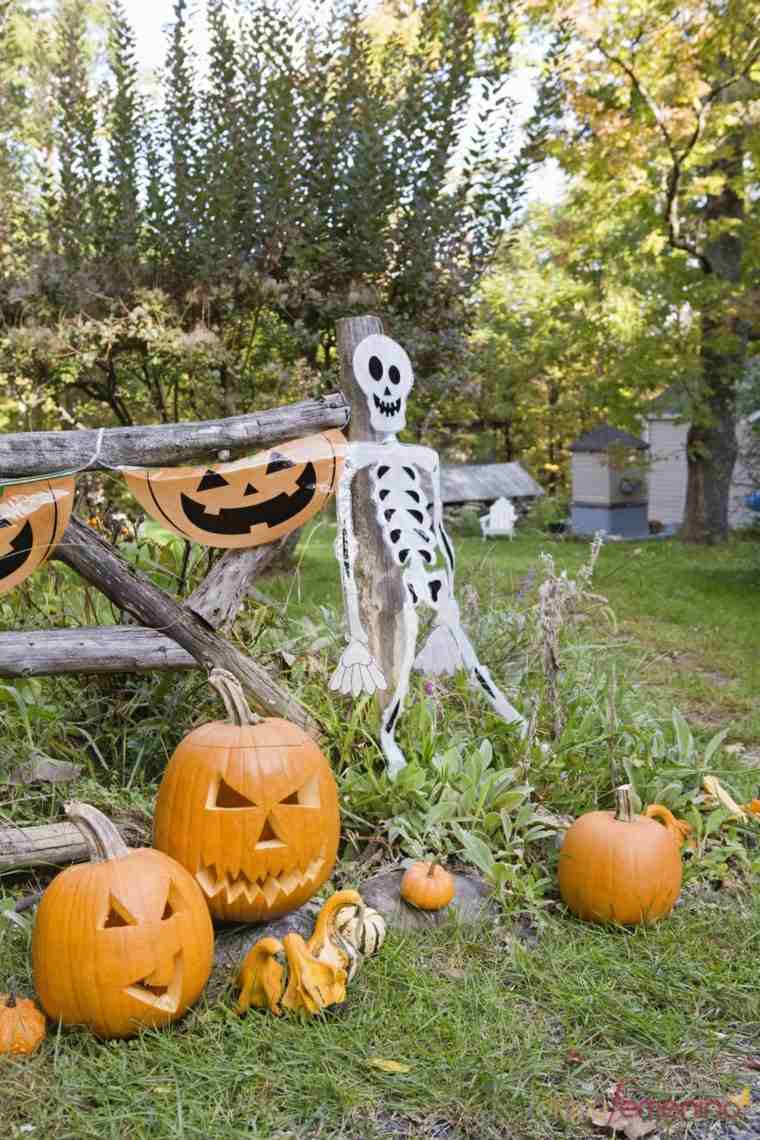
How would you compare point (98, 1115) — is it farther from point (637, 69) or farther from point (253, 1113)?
point (637, 69)

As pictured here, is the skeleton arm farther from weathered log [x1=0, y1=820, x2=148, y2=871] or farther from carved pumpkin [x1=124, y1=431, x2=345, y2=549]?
weathered log [x1=0, y1=820, x2=148, y2=871]

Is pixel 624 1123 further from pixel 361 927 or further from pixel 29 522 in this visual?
pixel 29 522

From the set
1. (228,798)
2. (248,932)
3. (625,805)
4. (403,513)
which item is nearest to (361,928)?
(248,932)

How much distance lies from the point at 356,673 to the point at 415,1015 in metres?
1.15

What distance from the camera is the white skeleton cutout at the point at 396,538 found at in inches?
127

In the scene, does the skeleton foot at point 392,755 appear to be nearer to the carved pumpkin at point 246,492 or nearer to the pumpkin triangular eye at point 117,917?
the carved pumpkin at point 246,492

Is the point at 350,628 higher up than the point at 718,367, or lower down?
higher up

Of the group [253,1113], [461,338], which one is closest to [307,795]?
[253,1113]

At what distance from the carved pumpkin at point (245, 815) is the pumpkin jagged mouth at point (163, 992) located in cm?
31

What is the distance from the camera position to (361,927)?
2.47 metres

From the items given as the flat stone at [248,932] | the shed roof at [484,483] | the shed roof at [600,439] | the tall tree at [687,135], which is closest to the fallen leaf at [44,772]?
the flat stone at [248,932]

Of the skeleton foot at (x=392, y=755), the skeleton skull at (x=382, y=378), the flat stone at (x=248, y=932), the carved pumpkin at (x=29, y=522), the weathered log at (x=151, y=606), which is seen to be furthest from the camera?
the skeleton skull at (x=382, y=378)

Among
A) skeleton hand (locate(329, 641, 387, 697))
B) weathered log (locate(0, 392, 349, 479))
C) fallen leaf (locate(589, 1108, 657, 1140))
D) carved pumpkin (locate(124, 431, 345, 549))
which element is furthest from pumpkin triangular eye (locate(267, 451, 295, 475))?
fallen leaf (locate(589, 1108, 657, 1140))

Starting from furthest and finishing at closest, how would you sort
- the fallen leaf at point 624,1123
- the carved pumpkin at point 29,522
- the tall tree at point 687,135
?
1. the tall tree at point 687,135
2. the carved pumpkin at point 29,522
3. the fallen leaf at point 624,1123
